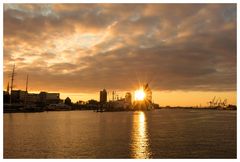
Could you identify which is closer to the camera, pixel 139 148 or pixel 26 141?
pixel 139 148

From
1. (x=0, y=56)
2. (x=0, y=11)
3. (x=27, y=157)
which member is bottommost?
(x=27, y=157)

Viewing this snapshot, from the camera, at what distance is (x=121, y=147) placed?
147ft

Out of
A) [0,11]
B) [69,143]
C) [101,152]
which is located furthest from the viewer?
[69,143]

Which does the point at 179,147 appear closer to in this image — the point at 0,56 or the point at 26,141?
the point at 26,141

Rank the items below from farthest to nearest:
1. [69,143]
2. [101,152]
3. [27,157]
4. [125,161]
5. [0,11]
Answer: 1. [69,143]
2. [101,152]
3. [27,157]
4. [125,161]
5. [0,11]

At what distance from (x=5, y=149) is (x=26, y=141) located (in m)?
7.51

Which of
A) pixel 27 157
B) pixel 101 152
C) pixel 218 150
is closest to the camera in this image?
pixel 27 157

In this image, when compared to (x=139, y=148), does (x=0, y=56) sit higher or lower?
higher

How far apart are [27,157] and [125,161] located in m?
13.0

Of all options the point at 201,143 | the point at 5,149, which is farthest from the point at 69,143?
the point at 201,143

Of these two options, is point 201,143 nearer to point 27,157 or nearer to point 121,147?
point 121,147

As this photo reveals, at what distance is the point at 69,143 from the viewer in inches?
1919

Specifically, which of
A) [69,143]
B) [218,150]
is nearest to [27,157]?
[69,143]

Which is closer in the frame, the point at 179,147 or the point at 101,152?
the point at 101,152
